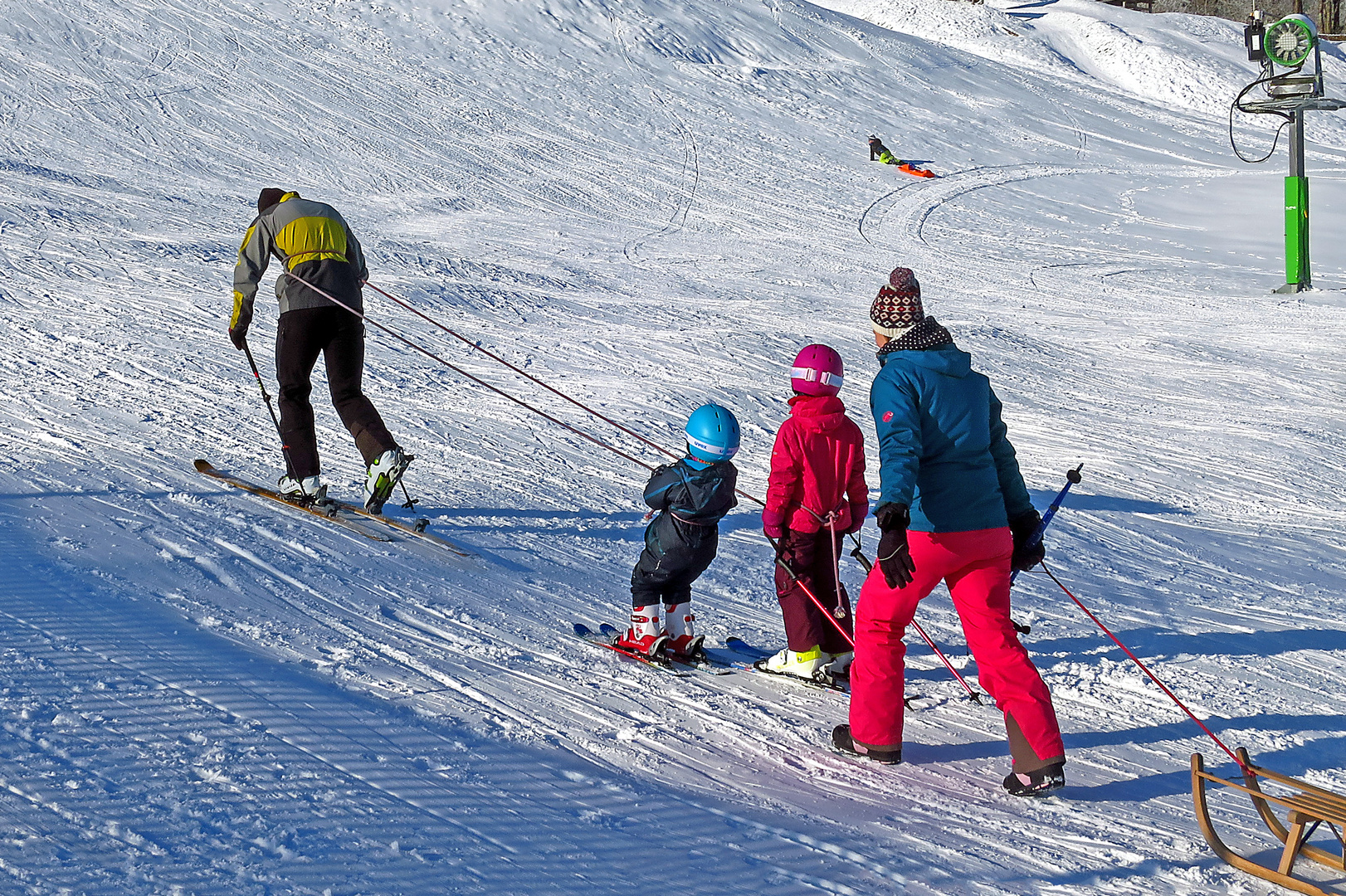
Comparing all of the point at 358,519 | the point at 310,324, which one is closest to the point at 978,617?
the point at 358,519

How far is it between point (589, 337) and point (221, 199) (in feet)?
21.2

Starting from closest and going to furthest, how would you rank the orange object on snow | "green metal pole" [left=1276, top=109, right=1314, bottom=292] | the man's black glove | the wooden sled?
the wooden sled
the man's black glove
"green metal pole" [left=1276, top=109, right=1314, bottom=292]
the orange object on snow

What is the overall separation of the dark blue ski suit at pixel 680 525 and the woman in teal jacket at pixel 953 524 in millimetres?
913

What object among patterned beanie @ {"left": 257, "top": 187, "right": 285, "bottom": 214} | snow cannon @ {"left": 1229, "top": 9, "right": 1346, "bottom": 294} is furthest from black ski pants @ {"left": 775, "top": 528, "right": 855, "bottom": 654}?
snow cannon @ {"left": 1229, "top": 9, "right": 1346, "bottom": 294}

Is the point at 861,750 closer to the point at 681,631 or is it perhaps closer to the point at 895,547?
the point at 895,547

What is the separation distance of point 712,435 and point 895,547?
1193 mm

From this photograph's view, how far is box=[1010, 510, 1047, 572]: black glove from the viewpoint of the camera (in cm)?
409

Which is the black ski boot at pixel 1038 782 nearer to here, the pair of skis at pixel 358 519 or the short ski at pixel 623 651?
the short ski at pixel 623 651

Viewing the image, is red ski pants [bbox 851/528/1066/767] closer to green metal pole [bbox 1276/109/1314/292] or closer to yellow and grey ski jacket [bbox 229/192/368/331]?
yellow and grey ski jacket [bbox 229/192/368/331]

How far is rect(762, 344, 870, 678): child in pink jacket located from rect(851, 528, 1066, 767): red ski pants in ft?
2.57

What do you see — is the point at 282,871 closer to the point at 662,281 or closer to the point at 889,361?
the point at 889,361

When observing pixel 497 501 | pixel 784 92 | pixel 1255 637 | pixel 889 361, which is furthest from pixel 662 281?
pixel 784 92

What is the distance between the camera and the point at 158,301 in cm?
1014

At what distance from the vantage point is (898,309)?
389cm
